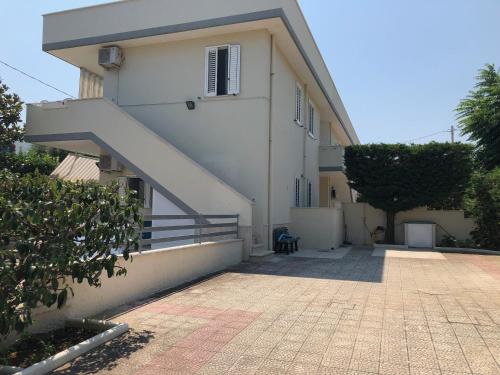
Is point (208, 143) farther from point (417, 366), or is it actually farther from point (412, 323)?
point (417, 366)

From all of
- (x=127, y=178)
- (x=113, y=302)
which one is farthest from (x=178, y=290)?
(x=127, y=178)

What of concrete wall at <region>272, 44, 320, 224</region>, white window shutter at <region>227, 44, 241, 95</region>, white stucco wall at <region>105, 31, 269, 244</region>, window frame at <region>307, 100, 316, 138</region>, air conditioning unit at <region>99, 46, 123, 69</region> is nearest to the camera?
white stucco wall at <region>105, 31, 269, 244</region>

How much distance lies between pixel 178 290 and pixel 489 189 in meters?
13.2

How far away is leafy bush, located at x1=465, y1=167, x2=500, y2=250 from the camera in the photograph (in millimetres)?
15523

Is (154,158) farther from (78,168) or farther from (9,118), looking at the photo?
(78,168)

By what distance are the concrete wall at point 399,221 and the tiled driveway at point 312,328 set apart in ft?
27.4

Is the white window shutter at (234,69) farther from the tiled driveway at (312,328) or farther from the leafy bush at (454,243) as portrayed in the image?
the leafy bush at (454,243)

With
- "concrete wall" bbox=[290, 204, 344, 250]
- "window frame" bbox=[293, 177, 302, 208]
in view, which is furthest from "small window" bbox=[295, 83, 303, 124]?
"concrete wall" bbox=[290, 204, 344, 250]

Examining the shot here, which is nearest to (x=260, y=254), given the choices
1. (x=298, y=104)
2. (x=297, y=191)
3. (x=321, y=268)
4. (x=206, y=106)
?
(x=321, y=268)

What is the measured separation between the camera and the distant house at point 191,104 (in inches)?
471

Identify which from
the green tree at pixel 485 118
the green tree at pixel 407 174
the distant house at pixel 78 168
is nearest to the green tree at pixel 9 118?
the distant house at pixel 78 168

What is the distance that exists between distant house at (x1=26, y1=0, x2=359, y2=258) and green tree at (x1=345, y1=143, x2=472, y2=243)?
3.79 metres

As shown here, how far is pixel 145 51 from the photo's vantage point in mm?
14352

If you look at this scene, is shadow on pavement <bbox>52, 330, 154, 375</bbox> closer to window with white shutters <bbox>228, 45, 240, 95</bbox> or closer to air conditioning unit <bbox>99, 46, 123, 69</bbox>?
window with white shutters <bbox>228, 45, 240, 95</bbox>
